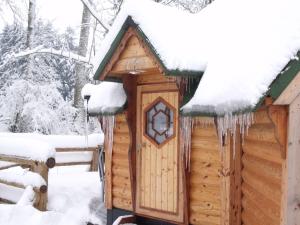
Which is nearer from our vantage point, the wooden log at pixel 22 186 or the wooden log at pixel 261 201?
the wooden log at pixel 261 201

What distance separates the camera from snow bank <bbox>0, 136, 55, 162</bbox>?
916 cm

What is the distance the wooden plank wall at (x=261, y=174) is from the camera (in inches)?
191

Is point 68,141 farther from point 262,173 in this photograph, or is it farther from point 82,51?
point 262,173

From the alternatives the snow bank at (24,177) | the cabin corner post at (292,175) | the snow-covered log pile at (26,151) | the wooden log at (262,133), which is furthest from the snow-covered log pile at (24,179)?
the cabin corner post at (292,175)

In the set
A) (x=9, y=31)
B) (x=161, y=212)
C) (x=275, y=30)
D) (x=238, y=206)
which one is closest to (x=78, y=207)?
(x=161, y=212)

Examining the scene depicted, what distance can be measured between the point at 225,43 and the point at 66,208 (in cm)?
503

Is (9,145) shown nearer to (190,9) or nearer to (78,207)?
(78,207)

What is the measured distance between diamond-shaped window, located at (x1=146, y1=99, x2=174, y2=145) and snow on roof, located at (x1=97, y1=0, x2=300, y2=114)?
1.22m

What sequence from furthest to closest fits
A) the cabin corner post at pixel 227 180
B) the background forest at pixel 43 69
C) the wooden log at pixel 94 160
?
1. the background forest at pixel 43 69
2. the wooden log at pixel 94 160
3. the cabin corner post at pixel 227 180

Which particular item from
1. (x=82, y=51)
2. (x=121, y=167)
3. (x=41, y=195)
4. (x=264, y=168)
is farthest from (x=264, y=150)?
(x=82, y=51)

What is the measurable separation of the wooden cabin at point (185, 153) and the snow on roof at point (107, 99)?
0.35 ft

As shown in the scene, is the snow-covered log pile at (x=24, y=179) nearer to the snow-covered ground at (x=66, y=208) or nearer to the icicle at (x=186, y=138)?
the snow-covered ground at (x=66, y=208)

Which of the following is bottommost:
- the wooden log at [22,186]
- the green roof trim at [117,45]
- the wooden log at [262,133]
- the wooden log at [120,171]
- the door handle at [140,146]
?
the wooden log at [22,186]

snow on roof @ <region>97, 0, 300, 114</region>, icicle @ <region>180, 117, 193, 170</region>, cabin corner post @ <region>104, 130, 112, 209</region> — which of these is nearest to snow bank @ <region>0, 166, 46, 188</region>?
cabin corner post @ <region>104, 130, 112, 209</region>
